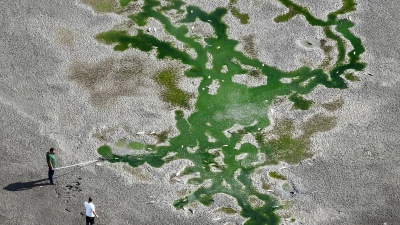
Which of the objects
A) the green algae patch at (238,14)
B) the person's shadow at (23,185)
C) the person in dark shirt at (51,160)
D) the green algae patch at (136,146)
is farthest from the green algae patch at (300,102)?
the person's shadow at (23,185)

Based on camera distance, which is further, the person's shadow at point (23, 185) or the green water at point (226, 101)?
the green water at point (226, 101)

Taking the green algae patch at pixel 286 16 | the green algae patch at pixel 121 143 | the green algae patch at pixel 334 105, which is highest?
the green algae patch at pixel 286 16

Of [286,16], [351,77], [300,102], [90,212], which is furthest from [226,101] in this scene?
[90,212]

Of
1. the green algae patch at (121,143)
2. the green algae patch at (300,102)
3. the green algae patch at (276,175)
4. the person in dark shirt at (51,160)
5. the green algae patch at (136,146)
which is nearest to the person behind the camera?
the person in dark shirt at (51,160)

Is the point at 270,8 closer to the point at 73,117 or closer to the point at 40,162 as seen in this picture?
the point at 73,117

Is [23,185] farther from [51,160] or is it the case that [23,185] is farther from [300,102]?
[300,102]

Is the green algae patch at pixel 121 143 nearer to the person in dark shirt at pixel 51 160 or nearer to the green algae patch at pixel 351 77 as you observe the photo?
the person in dark shirt at pixel 51 160

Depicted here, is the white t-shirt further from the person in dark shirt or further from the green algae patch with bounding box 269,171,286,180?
the green algae patch with bounding box 269,171,286,180
